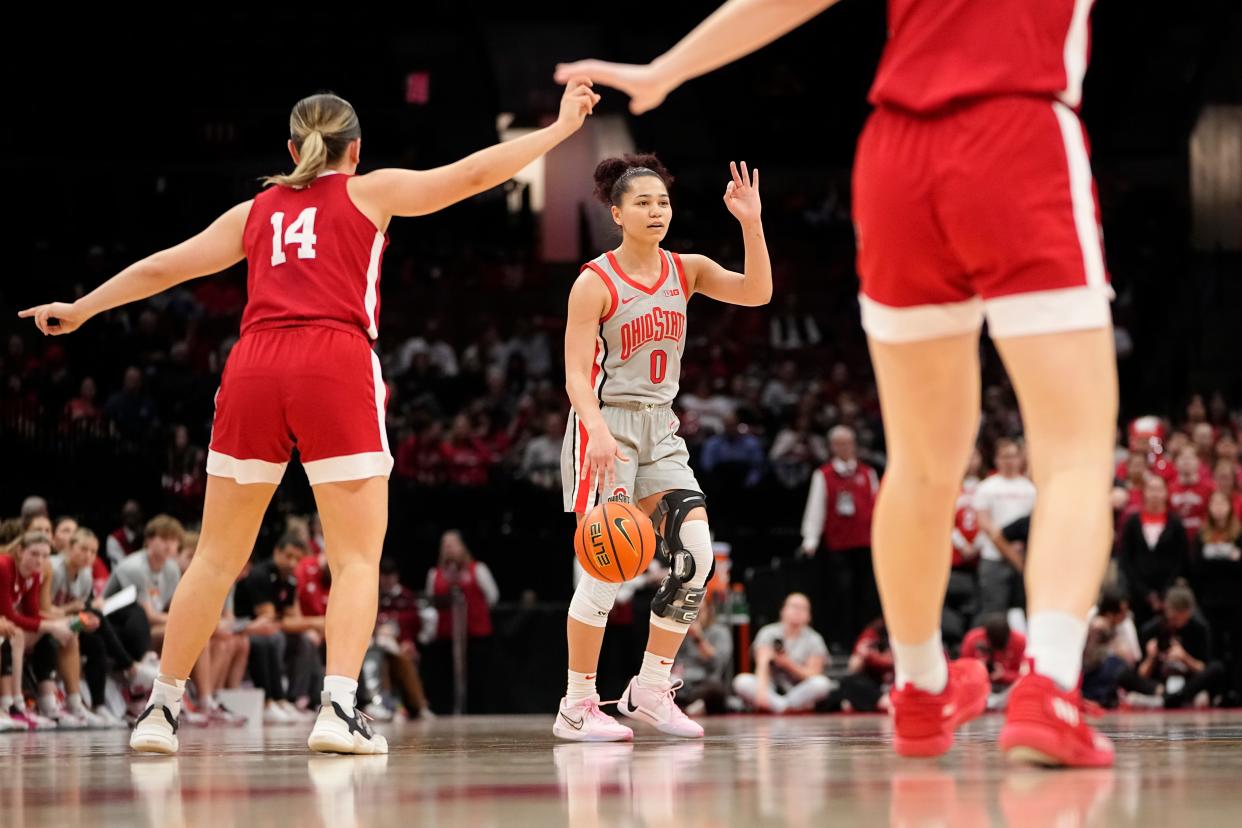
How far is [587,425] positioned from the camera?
6.06 m

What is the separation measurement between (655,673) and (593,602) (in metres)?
0.37

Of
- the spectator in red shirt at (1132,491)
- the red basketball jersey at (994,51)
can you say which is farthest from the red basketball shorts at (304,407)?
the spectator in red shirt at (1132,491)

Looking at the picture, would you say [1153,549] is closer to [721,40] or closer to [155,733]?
[155,733]

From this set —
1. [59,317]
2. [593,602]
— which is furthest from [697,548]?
[59,317]

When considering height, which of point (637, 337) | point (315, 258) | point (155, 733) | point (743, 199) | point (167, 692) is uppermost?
point (743, 199)

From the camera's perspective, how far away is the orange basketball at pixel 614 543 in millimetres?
6008

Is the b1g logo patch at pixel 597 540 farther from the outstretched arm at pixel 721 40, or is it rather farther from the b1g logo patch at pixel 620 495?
the outstretched arm at pixel 721 40

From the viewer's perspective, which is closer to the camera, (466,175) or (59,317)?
(466,175)

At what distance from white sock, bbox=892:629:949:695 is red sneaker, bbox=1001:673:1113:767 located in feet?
1.46

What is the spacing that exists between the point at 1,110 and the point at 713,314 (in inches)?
398

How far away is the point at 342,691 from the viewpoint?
5.09 m

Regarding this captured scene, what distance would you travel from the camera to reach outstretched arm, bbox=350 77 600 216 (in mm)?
5047

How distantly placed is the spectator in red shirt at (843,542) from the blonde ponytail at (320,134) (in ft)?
29.2

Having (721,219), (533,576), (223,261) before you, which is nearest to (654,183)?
(223,261)
